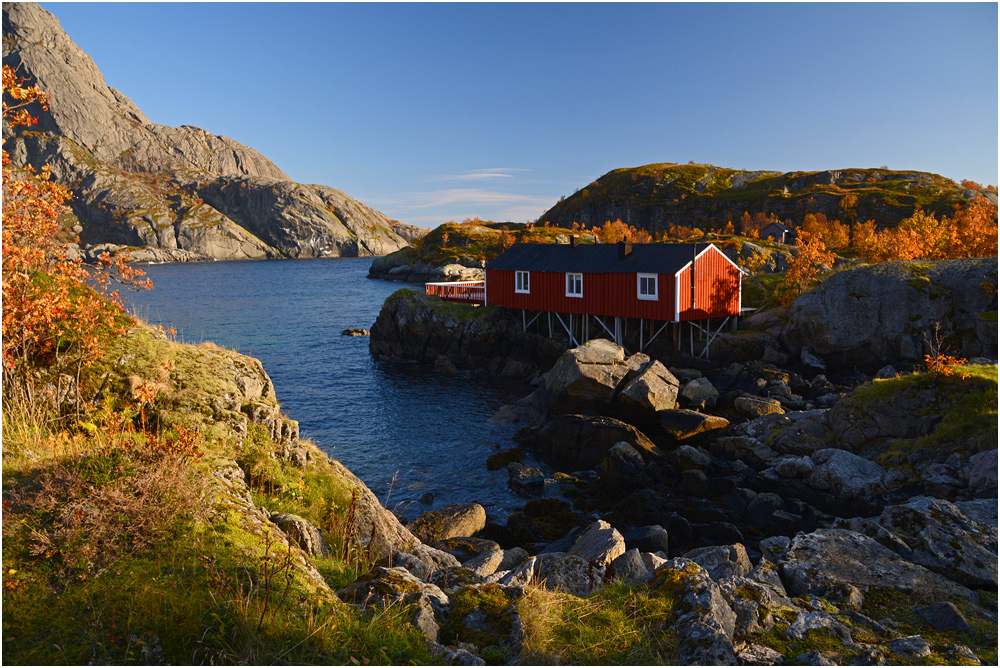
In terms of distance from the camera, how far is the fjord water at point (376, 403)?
60.3 feet

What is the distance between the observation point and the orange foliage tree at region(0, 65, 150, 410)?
608 centimetres

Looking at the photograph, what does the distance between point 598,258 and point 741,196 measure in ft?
227

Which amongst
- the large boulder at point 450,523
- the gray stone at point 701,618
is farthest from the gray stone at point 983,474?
the large boulder at point 450,523

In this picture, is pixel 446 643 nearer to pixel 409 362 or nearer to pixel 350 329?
pixel 409 362

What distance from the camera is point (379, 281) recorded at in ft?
338

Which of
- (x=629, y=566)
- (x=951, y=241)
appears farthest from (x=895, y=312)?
(x=629, y=566)

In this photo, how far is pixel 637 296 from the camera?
3086 centimetres

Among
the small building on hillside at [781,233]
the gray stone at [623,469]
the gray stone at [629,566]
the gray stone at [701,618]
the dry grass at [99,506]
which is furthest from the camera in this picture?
the small building on hillside at [781,233]

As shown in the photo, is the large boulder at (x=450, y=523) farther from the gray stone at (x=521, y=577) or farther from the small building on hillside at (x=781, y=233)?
the small building on hillside at (x=781, y=233)

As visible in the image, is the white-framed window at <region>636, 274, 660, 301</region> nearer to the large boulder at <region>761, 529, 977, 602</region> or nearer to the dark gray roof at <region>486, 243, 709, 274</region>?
the dark gray roof at <region>486, 243, 709, 274</region>

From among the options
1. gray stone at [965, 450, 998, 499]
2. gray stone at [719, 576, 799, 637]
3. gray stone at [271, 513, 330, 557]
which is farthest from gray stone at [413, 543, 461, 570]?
gray stone at [965, 450, 998, 499]

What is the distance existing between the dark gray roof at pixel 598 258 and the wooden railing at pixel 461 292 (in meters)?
2.88

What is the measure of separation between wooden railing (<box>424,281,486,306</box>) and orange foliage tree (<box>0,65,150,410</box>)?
31.8m

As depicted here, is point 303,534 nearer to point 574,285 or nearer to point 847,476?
point 847,476
